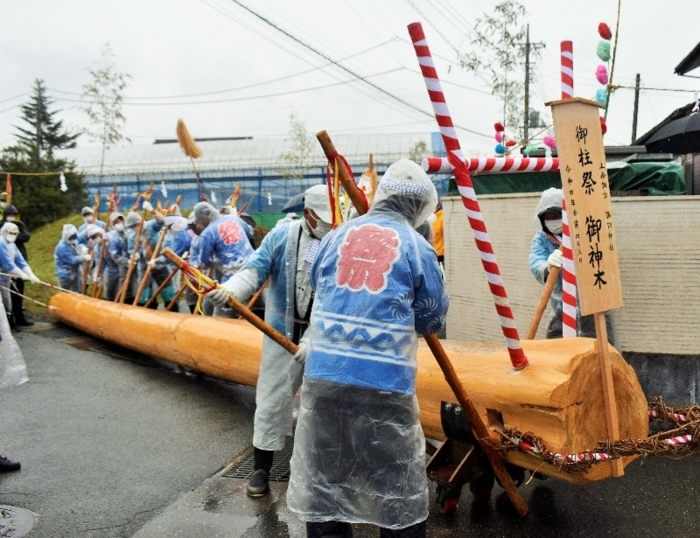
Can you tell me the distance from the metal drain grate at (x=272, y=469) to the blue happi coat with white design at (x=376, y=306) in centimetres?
183

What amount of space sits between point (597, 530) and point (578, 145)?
1.97 metres

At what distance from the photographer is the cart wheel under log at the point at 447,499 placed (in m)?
3.41

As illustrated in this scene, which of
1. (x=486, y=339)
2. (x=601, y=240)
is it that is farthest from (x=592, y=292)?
(x=486, y=339)

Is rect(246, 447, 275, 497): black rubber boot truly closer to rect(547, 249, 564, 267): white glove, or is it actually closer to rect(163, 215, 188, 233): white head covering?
rect(547, 249, 564, 267): white glove

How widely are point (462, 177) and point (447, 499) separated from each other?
5.72ft

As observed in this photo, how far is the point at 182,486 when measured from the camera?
4.03 metres

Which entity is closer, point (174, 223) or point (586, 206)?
point (586, 206)

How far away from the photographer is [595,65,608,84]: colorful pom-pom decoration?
22.5ft

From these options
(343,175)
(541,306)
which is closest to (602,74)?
(541,306)

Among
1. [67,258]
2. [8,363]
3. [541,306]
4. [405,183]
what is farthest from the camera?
[67,258]

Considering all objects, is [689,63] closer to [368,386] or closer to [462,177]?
[462,177]

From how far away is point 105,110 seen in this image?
675 inches

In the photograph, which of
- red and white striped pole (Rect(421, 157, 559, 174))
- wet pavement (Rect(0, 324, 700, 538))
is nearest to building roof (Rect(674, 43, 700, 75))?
red and white striped pole (Rect(421, 157, 559, 174))

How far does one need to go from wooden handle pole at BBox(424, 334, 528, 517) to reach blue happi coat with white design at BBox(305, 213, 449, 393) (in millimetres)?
276
